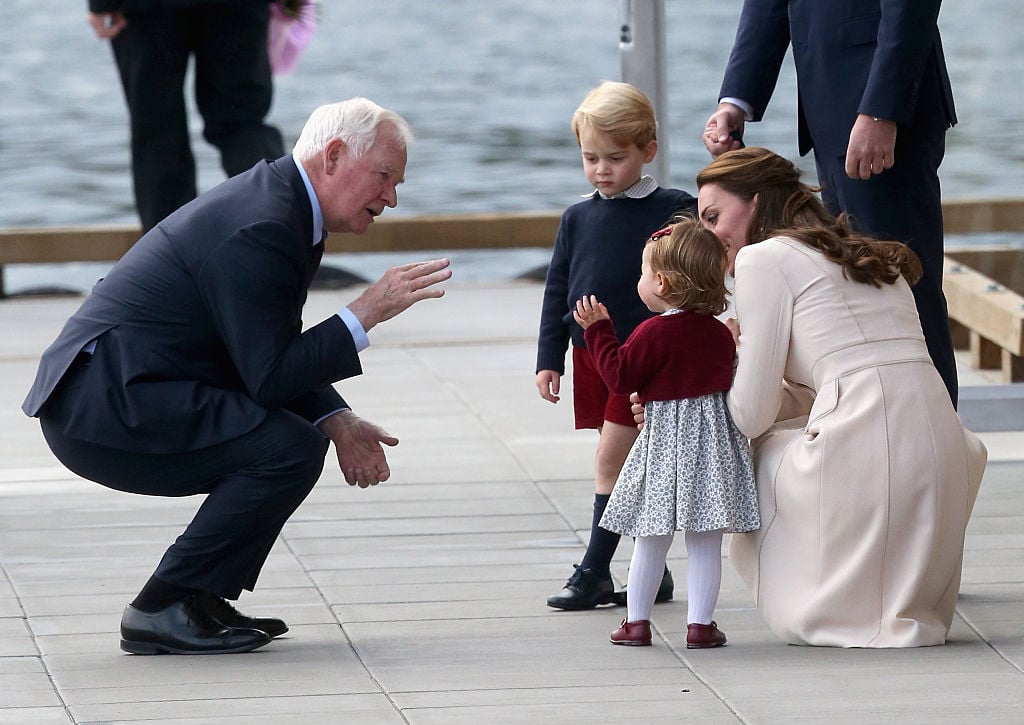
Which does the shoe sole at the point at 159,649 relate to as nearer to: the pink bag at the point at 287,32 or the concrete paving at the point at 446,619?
the concrete paving at the point at 446,619

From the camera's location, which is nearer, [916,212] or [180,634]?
[180,634]

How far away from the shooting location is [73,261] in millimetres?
8609

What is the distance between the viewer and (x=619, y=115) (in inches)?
154

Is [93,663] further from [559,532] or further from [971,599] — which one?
[971,599]

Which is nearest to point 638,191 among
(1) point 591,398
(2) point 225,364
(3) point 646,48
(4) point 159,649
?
(1) point 591,398

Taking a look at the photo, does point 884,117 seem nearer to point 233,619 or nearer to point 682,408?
point 682,408

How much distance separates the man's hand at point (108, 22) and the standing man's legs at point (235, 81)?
0.26m

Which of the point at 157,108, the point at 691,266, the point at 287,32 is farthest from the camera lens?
the point at 287,32

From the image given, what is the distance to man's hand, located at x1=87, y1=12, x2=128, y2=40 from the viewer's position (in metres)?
7.34

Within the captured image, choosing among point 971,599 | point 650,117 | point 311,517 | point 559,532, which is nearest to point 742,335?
point 650,117

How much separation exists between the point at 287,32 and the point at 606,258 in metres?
4.14

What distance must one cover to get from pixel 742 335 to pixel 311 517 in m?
1.53

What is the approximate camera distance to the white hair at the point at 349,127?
12.4 feet

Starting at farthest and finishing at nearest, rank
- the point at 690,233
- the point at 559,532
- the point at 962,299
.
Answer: the point at 962,299
the point at 559,532
the point at 690,233
